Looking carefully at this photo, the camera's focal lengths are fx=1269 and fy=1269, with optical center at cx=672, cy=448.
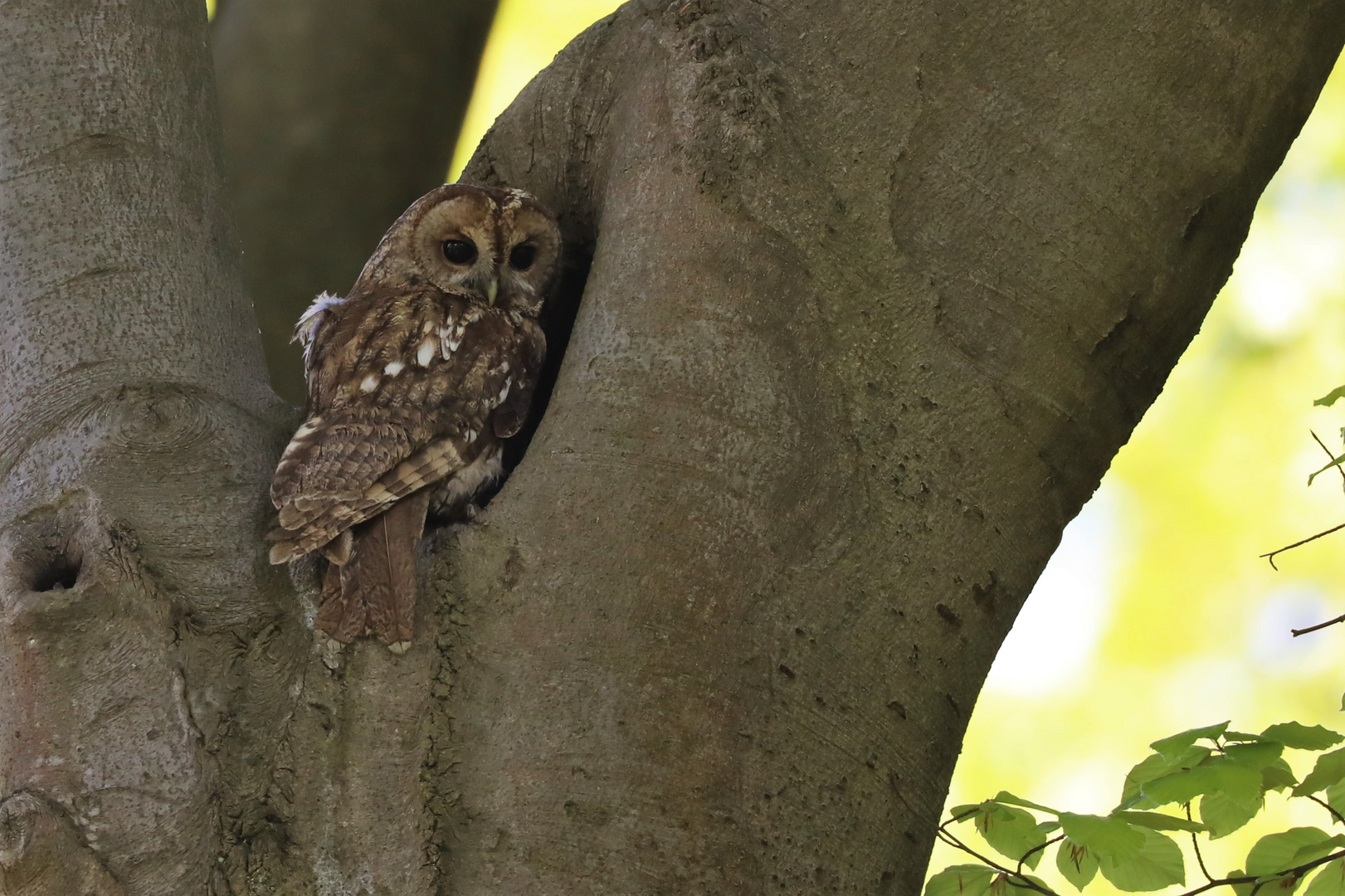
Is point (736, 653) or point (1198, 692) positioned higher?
point (1198, 692)

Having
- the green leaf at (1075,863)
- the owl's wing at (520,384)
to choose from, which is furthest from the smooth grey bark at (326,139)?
the green leaf at (1075,863)

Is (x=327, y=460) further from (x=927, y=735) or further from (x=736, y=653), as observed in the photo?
(x=927, y=735)

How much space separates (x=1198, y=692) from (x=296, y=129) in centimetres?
414

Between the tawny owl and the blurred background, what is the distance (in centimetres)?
235

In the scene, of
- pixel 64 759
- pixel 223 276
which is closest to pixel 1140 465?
pixel 223 276

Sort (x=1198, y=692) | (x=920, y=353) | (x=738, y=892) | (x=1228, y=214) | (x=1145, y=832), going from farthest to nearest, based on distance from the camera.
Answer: (x=1198, y=692) → (x=1228, y=214) → (x=920, y=353) → (x=1145, y=832) → (x=738, y=892)

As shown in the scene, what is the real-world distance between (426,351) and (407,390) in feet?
0.46

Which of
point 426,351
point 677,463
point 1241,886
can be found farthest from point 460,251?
point 1241,886

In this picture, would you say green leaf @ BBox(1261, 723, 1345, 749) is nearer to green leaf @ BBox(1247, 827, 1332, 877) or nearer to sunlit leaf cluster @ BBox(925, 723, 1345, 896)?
sunlit leaf cluster @ BBox(925, 723, 1345, 896)

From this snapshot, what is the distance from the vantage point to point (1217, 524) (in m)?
5.34

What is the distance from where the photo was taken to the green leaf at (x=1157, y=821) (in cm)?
164

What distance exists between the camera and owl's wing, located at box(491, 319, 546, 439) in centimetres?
224

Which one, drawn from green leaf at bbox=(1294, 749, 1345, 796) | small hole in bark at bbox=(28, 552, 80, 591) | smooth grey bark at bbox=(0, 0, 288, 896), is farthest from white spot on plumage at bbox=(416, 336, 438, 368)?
green leaf at bbox=(1294, 749, 1345, 796)

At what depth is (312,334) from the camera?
2.46 metres
